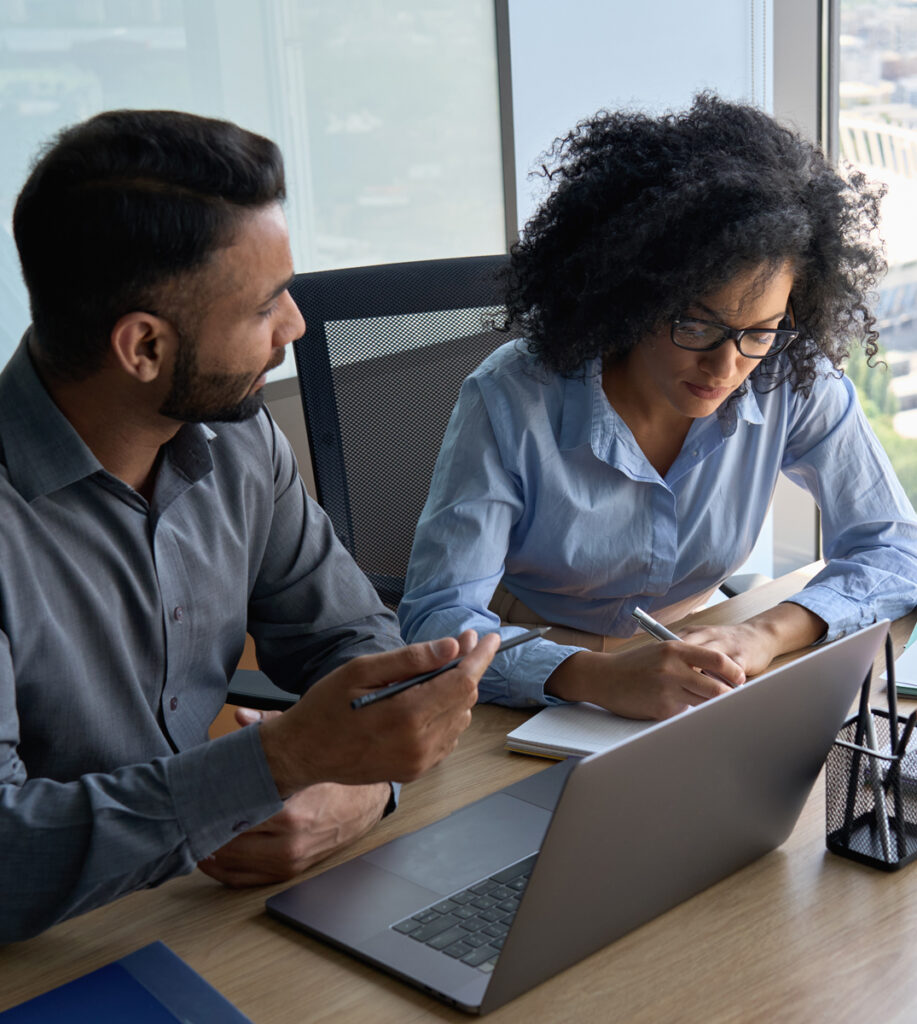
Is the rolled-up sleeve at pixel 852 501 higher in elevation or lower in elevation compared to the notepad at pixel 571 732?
higher

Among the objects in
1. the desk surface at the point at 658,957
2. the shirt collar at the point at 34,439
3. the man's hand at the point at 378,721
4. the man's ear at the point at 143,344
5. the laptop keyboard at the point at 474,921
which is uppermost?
the man's ear at the point at 143,344

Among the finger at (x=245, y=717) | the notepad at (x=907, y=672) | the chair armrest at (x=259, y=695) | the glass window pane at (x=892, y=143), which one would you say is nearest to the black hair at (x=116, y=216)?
the finger at (x=245, y=717)

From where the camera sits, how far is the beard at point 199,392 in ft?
3.52

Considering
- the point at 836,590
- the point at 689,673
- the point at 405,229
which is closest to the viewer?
the point at 689,673

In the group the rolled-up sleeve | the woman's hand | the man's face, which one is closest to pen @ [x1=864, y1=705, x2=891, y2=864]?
the woman's hand

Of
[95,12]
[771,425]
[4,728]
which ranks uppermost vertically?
[95,12]

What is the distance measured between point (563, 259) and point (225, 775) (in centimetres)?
94

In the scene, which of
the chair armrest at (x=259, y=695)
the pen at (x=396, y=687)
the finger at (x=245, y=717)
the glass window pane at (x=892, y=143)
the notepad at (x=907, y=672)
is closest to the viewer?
the pen at (x=396, y=687)

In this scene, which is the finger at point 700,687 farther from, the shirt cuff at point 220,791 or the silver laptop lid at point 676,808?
the shirt cuff at point 220,791

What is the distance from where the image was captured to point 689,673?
1.15m

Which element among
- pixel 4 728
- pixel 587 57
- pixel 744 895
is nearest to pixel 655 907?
pixel 744 895

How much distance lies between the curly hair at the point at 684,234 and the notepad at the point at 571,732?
542 millimetres

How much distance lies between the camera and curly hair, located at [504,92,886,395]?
143 cm

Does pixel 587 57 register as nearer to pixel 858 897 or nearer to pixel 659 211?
pixel 659 211
